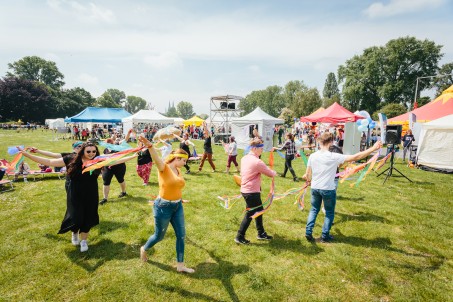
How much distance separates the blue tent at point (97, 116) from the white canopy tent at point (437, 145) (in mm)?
26648

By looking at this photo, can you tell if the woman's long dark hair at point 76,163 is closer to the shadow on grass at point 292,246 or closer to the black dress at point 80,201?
the black dress at point 80,201

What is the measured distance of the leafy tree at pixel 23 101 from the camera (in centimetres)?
5134

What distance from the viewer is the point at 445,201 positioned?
24.4 feet

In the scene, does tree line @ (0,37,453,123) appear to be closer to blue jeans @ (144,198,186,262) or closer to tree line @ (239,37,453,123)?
tree line @ (239,37,453,123)

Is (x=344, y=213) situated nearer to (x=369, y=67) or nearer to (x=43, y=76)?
(x=369, y=67)

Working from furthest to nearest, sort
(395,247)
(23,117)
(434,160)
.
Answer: (23,117) < (434,160) < (395,247)

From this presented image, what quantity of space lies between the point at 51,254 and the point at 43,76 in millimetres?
100972

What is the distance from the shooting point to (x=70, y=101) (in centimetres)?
6519

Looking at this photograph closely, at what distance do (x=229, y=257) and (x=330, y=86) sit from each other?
85.4 m

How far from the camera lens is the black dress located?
4.05 metres

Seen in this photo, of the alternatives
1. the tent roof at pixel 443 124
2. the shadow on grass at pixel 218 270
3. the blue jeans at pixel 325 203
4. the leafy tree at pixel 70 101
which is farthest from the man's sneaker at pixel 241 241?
the leafy tree at pixel 70 101

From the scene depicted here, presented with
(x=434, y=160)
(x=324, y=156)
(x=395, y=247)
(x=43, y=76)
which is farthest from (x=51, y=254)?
(x=43, y=76)

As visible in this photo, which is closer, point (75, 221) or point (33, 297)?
point (33, 297)

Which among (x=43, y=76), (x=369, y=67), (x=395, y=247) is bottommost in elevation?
(x=395, y=247)
